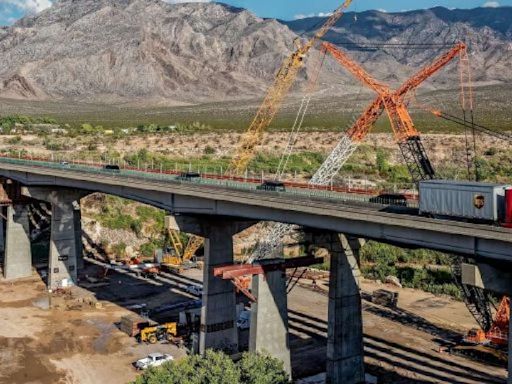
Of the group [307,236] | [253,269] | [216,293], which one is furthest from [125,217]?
[307,236]

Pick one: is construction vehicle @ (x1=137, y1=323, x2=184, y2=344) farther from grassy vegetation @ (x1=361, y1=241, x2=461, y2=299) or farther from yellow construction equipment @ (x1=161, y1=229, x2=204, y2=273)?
grassy vegetation @ (x1=361, y1=241, x2=461, y2=299)

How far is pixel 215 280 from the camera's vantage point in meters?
46.8

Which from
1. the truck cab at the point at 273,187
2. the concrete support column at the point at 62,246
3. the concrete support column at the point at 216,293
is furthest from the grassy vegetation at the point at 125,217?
the truck cab at the point at 273,187

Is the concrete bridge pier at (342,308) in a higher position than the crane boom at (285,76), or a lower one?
lower

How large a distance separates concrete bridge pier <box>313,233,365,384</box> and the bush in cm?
503

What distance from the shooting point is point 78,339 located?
2090 inches

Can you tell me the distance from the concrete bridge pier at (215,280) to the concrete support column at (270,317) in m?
5.14

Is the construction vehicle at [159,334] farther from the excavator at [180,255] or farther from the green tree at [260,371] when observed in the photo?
the excavator at [180,255]

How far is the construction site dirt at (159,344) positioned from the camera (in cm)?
4569

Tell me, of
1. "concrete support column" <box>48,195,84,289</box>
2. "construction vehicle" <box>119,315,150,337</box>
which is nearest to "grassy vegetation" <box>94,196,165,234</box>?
"concrete support column" <box>48,195,84,289</box>

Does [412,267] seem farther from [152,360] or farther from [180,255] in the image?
[152,360]

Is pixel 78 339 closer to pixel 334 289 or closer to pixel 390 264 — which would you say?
pixel 334 289

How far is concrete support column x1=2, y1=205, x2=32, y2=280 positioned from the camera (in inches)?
2820

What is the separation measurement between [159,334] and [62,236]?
20.4 meters
